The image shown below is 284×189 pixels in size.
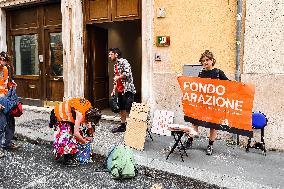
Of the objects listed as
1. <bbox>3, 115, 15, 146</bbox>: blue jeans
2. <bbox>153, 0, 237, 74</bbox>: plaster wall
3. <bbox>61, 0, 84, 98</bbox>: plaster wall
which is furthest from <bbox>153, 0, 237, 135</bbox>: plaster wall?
<bbox>3, 115, 15, 146</bbox>: blue jeans

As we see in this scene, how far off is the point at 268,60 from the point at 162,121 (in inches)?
95.2

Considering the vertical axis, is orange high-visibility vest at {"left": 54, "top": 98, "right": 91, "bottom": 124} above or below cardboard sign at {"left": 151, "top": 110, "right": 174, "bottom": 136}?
above

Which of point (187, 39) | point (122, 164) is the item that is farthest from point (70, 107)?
point (187, 39)

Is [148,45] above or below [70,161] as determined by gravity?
above

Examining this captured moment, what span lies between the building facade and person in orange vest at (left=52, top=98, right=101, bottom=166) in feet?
8.21

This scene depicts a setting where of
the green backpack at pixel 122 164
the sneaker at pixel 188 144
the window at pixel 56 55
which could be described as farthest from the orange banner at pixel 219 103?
the window at pixel 56 55

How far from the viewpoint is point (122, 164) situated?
4.19m

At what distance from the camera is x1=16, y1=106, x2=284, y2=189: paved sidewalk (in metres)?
3.97

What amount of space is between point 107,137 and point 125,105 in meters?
0.85

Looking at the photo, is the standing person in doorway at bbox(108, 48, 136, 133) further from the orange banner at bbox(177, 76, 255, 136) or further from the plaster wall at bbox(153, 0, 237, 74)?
the orange banner at bbox(177, 76, 255, 136)

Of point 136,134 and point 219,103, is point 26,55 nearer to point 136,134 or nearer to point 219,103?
point 136,134

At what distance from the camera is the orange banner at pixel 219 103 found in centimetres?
466

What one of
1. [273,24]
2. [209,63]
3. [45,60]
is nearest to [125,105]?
[209,63]

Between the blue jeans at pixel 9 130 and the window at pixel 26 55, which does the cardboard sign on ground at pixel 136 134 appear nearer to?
the blue jeans at pixel 9 130
